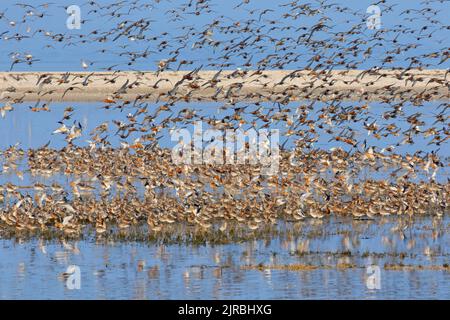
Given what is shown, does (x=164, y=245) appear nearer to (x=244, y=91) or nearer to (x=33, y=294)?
(x=33, y=294)

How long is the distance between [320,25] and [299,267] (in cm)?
1457

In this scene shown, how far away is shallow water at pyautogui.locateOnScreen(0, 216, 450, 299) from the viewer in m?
21.7

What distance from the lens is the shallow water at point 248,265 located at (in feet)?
71.3

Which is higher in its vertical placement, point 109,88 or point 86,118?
point 109,88

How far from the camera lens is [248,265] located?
24172mm

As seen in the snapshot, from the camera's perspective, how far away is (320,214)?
29.5 m

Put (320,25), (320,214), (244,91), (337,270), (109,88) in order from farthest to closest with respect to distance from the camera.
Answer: (109,88) < (244,91) < (320,25) < (320,214) < (337,270)

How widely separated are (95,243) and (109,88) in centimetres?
8524

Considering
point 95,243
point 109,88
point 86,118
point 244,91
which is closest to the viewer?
point 95,243

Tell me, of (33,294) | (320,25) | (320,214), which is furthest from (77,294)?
(320,25)

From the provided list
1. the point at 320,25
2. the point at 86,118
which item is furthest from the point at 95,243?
the point at 86,118
